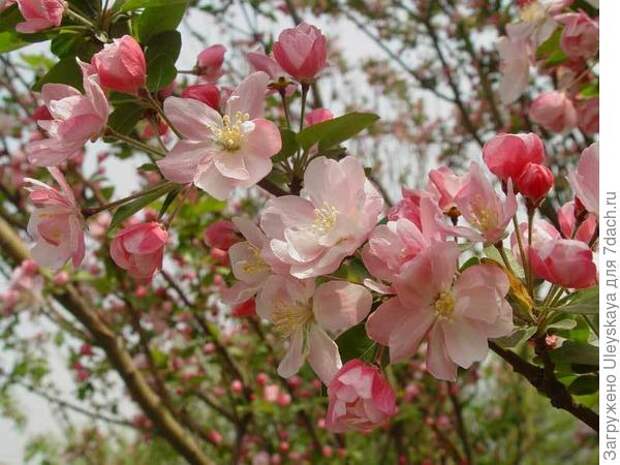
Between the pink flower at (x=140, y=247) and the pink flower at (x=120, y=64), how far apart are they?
6.8 inches

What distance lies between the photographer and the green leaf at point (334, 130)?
93 cm

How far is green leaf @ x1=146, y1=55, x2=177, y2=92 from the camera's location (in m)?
0.97

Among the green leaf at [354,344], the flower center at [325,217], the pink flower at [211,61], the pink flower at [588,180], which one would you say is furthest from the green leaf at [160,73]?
the pink flower at [588,180]

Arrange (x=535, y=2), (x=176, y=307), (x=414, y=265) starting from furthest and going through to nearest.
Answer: (x=176, y=307)
(x=535, y=2)
(x=414, y=265)

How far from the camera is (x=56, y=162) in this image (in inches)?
35.3

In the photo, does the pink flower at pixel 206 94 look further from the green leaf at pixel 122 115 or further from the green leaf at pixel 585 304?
the green leaf at pixel 585 304

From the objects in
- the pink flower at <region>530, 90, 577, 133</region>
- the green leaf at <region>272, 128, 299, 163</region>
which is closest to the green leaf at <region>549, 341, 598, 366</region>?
the green leaf at <region>272, 128, 299, 163</region>

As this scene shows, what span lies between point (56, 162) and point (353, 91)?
347cm

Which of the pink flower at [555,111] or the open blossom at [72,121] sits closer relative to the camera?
the open blossom at [72,121]

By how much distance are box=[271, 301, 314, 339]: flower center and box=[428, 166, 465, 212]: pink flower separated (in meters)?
0.22

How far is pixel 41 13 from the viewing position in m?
0.91

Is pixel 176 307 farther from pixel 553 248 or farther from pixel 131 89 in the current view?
pixel 553 248
